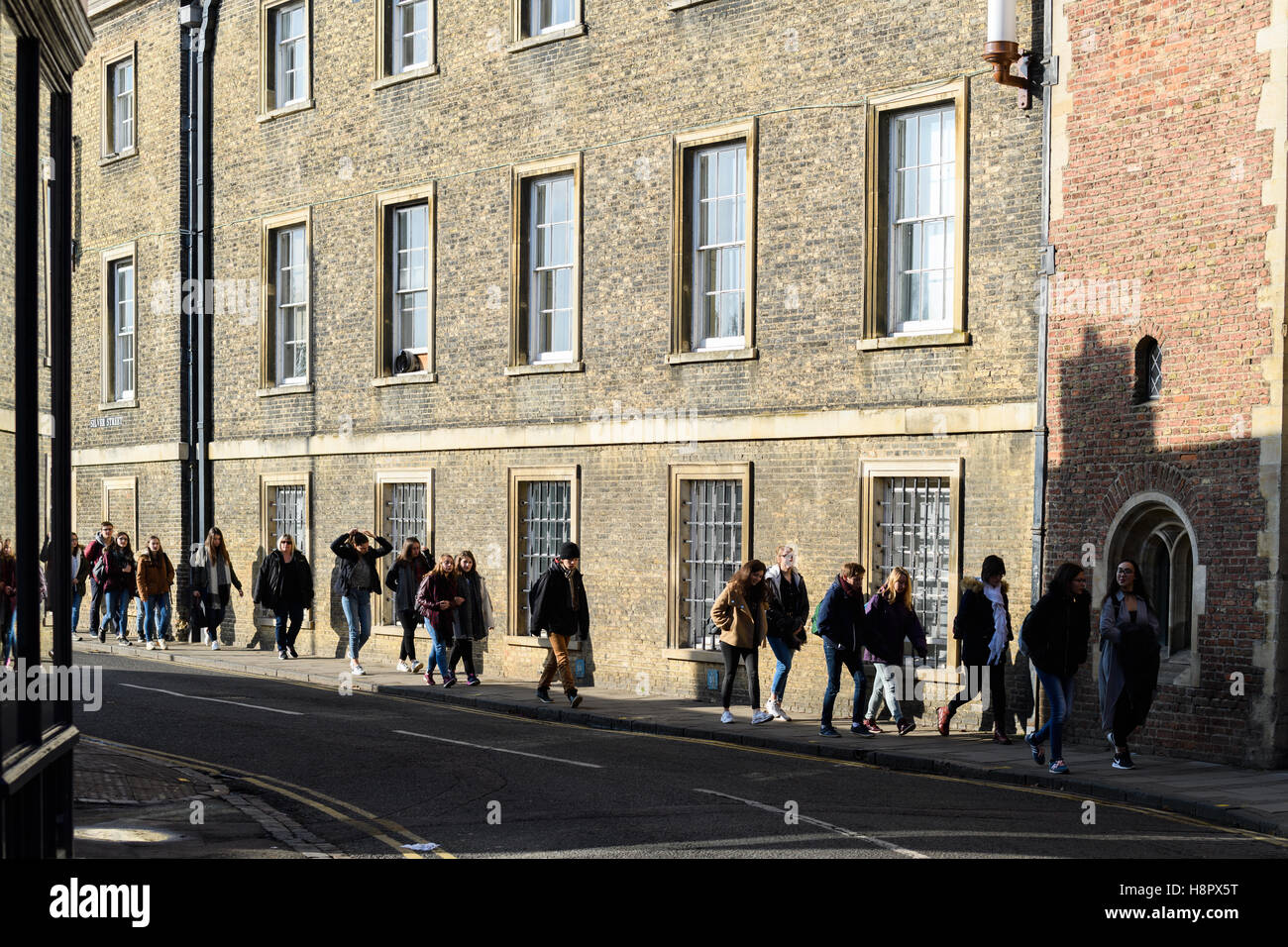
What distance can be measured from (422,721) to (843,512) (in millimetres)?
5076

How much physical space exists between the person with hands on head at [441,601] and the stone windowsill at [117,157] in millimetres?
13366

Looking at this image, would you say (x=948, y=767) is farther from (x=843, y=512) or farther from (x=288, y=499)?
(x=288, y=499)

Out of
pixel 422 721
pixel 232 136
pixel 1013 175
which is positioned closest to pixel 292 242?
pixel 232 136

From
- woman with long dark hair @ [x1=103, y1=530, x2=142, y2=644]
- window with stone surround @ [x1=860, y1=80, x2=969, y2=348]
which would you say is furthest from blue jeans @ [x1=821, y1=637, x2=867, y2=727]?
woman with long dark hair @ [x1=103, y1=530, x2=142, y2=644]

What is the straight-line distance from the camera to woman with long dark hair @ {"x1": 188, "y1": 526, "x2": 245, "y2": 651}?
26.6 meters

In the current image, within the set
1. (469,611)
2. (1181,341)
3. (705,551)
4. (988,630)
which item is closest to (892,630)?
(988,630)

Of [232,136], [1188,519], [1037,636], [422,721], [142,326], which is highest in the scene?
[232,136]

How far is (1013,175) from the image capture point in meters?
17.2

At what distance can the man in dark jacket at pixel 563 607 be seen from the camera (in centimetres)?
1873

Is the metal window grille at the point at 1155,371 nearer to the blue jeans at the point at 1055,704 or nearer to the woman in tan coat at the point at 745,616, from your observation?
the blue jeans at the point at 1055,704

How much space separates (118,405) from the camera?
102 ft

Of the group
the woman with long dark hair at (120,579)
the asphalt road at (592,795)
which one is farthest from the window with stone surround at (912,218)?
the woman with long dark hair at (120,579)

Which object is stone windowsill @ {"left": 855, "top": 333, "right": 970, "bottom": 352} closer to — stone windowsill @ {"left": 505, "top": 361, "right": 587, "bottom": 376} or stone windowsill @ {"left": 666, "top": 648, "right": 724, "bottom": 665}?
stone windowsill @ {"left": 666, "top": 648, "right": 724, "bottom": 665}
